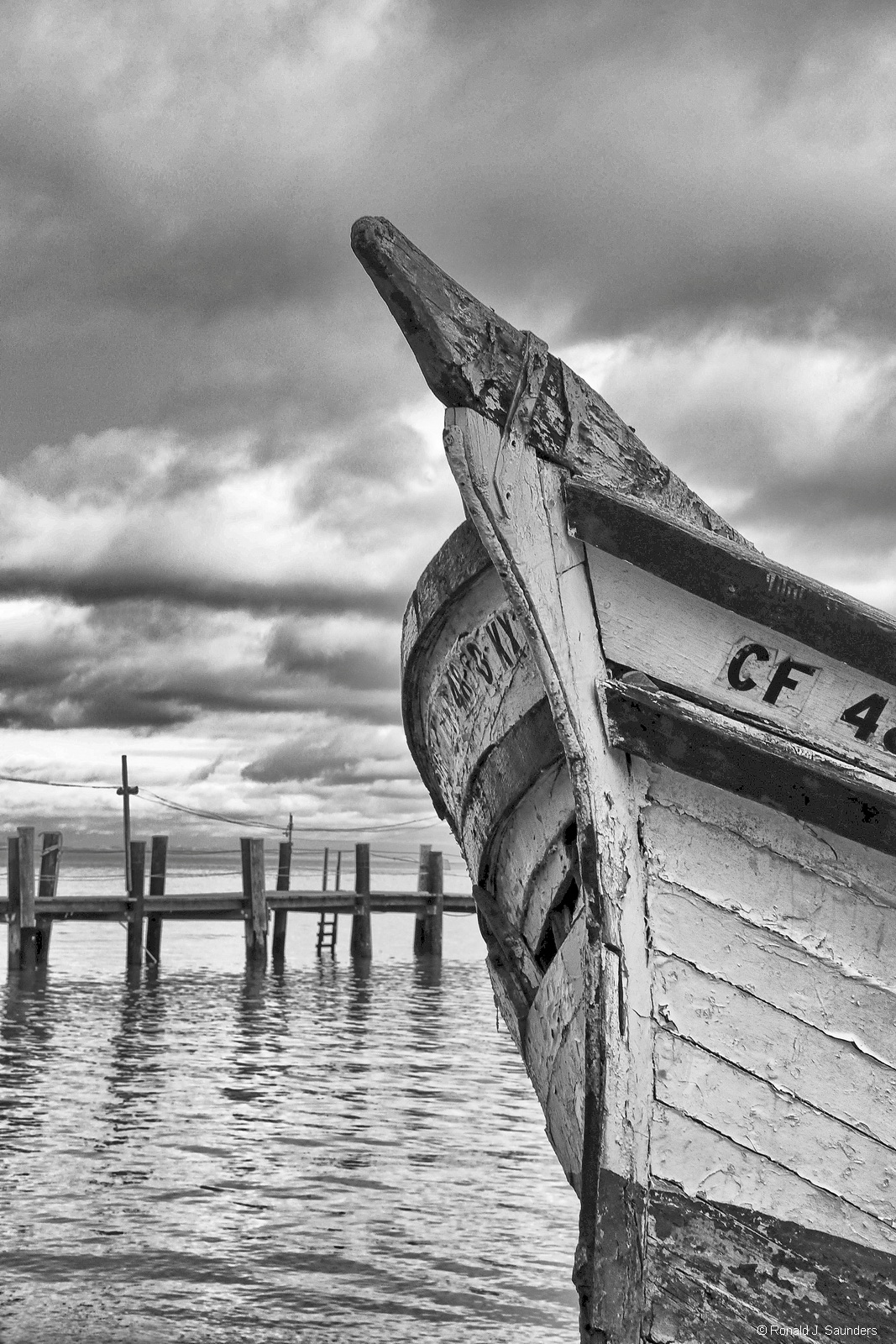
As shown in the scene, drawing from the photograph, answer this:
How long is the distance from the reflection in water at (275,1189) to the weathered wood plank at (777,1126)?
3.63 metres

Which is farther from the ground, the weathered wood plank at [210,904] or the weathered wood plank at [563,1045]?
the weathered wood plank at [563,1045]

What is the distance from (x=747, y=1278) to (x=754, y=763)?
4.31 feet

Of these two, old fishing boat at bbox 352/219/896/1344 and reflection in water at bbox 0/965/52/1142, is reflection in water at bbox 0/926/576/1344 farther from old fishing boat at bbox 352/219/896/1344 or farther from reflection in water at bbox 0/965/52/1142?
old fishing boat at bbox 352/219/896/1344

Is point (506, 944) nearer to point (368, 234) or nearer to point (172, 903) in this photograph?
point (368, 234)

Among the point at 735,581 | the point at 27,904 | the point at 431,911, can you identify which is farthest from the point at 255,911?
the point at 735,581

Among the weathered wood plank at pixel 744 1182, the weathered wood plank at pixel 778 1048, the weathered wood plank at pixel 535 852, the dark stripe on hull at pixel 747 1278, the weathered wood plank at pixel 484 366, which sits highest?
the weathered wood plank at pixel 484 366

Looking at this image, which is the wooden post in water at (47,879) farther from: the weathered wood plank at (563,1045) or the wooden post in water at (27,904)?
the weathered wood plank at (563,1045)

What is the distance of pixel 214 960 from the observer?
2741 cm

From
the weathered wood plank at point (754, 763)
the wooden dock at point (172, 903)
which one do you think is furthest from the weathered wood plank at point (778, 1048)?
the wooden dock at point (172, 903)

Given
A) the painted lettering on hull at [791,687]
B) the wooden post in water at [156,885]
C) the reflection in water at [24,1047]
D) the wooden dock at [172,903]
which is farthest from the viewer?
the wooden post in water at [156,885]

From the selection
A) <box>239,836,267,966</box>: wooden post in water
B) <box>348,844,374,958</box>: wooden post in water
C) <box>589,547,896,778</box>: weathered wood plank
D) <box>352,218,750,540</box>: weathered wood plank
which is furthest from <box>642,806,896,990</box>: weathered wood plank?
<box>348,844,374,958</box>: wooden post in water

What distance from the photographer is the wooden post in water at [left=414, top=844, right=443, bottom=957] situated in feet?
90.5

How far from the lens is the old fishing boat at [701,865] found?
10.3 feet

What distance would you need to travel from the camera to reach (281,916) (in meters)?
26.2
